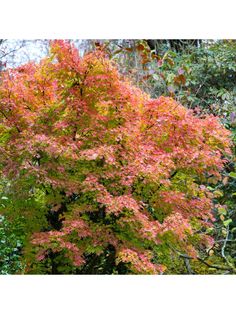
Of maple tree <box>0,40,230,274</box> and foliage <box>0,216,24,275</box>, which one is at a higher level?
maple tree <box>0,40,230,274</box>

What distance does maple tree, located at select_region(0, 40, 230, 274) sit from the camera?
2.74 metres

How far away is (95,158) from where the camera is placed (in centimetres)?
267

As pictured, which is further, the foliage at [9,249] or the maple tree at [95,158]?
the foliage at [9,249]

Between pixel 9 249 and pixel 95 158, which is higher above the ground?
pixel 95 158

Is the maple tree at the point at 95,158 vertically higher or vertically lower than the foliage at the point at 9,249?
higher

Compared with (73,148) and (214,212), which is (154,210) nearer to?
(73,148)

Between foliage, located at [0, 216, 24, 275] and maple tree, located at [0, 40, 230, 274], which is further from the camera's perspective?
foliage, located at [0, 216, 24, 275]

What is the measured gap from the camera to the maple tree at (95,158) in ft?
9.00

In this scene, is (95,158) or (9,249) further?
(9,249)
